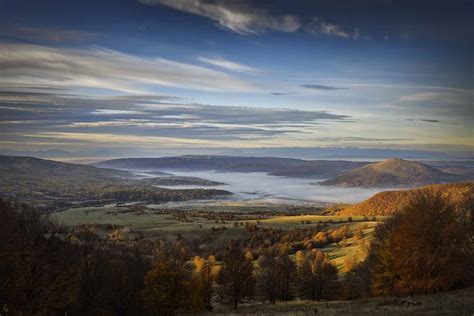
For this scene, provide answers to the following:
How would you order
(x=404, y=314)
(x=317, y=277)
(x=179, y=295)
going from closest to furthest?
(x=404, y=314), (x=179, y=295), (x=317, y=277)

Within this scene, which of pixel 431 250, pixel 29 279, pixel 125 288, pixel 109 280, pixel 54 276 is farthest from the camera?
pixel 109 280

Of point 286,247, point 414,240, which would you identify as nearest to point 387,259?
point 414,240

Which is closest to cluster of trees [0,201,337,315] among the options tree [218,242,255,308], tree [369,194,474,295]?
tree [218,242,255,308]

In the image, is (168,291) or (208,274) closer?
(168,291)

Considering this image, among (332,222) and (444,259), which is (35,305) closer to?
(444,259)

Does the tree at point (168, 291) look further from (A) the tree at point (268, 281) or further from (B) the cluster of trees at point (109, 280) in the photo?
(A) the tree at point (268, 281)

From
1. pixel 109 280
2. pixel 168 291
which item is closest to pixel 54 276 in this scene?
pixel 109 280

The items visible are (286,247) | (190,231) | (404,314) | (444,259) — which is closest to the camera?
(404,314)

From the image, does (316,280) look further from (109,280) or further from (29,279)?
(29,279)
